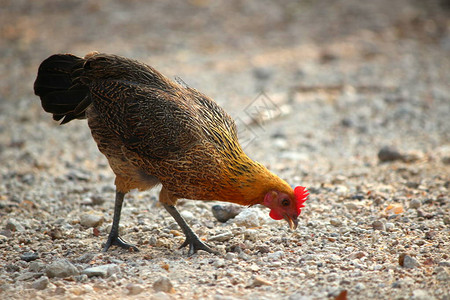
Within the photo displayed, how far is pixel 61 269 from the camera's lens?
169 inches

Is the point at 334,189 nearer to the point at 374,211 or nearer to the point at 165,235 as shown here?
the point at 374,211

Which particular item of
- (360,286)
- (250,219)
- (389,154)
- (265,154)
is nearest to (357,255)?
(360,286)

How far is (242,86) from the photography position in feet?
35.6

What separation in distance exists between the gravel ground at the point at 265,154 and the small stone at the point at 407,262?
0.01 metres

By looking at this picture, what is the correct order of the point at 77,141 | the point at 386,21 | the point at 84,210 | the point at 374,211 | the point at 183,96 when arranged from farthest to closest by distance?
the point at 386,21 → the point at 77,141 → the point at 84,210 → the point at 374,211 → the point at 183,96

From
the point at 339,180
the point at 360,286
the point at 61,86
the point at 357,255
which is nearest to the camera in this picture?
the point at 360,286

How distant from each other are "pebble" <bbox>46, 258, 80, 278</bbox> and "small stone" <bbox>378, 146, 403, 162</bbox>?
15.7ft

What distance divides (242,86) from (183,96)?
226 inches

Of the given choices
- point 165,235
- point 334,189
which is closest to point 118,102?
point 165,235

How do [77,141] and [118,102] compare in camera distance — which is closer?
[118,102]

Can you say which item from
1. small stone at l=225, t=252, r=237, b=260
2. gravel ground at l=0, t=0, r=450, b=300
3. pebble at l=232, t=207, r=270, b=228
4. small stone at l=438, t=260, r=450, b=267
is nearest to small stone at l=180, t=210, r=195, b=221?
gravel ground at l=0, t=0, r=450, b=300

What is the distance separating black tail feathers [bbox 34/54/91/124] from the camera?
5.33m

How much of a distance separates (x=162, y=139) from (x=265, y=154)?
3.52 m

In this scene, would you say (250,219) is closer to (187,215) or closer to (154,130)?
(187,215)
